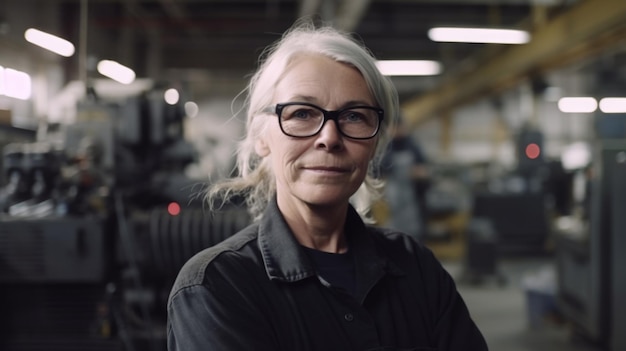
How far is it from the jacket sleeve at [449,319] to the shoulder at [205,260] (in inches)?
13.1

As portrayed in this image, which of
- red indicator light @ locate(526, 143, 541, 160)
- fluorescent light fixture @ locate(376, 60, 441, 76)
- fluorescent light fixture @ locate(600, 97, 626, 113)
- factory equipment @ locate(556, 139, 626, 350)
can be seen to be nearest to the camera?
factory equipment @ locate(556, 139, 626, 350)

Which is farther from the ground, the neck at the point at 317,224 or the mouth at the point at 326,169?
the mouth at the point at 326,169

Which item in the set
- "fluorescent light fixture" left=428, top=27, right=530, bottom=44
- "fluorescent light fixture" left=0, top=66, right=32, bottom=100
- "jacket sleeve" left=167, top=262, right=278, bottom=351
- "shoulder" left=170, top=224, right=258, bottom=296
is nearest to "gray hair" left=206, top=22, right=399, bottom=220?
"shoulder" left=170, top=224, right=258, bottom=296

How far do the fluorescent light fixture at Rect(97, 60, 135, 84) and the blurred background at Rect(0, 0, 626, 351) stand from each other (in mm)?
32

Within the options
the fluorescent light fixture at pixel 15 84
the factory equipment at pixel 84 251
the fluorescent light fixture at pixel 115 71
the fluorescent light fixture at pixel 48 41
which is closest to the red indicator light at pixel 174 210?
the factory equipment at pixel 84 251

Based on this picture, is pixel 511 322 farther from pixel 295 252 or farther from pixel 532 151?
pixel 532 151

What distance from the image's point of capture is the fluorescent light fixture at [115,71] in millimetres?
6981

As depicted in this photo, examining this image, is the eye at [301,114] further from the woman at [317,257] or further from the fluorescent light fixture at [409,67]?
the fluorescent light fixture at [409,67]

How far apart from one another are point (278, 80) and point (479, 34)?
17.7 feet

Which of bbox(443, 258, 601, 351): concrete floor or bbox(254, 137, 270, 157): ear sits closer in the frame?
bbox(254, 137, 270, 157): ear

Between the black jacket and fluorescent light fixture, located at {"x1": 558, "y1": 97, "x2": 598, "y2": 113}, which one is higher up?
fluorescent light fixture, located at {"x1": 558, "y1": 97, "x2": 598, "y2": 113}

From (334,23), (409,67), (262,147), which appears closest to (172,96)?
(262,147)

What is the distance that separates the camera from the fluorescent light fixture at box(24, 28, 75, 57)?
5.78 metres

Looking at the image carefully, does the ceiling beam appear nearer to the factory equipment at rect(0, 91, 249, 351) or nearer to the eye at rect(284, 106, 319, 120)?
the factory equipment at rect(0, 91, 249, 351)
